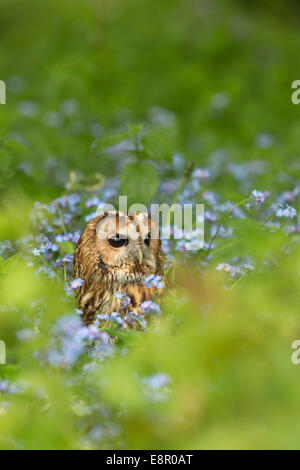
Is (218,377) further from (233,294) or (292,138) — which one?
(292,138)

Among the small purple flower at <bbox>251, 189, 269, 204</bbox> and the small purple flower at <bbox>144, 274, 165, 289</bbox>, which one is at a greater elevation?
the small purple flower at <bbox>251, 189, 269, 204</bbox>

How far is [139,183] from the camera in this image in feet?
9.54

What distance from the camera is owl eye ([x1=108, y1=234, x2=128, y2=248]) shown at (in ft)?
7.87

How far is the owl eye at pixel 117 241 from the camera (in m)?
2.40

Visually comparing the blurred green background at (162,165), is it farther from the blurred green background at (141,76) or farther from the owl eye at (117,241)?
the owl eye at (117,241)

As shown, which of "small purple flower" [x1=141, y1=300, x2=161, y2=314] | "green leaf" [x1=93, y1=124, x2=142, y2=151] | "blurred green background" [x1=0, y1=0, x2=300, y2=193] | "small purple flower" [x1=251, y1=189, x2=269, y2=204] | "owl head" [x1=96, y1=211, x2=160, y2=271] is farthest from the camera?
"blurred green background" [x1=0, y1=0, x2=300, y2=193]

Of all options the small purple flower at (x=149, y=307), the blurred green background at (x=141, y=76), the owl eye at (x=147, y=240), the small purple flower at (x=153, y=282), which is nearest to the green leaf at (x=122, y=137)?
the blurred green background at (x=141, y=76)

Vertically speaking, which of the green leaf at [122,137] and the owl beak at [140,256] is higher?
the green leaf at [122,137]

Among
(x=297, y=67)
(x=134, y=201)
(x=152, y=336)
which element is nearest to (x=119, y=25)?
(x=297, y=67)

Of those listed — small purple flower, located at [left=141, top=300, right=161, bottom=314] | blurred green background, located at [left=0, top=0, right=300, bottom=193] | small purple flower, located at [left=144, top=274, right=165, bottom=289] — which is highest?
blurred green background, located at [left=0, top=0, right=300, bottom=193]

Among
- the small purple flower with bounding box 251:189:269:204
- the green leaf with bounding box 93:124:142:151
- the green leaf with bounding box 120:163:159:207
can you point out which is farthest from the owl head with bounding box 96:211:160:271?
the green leaf with bounding box 93:124:142:151

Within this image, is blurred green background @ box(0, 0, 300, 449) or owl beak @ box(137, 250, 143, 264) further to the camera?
owl beak @ box(137, 250, 143, 264)

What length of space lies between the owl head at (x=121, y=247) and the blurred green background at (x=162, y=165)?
19 centimetres

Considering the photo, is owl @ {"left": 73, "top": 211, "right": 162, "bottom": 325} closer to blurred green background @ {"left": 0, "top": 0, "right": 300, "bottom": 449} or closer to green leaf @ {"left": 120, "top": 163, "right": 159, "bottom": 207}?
blurred green background @ {"left": 0, "top": 0, "right": 300, "bottom": 449}
